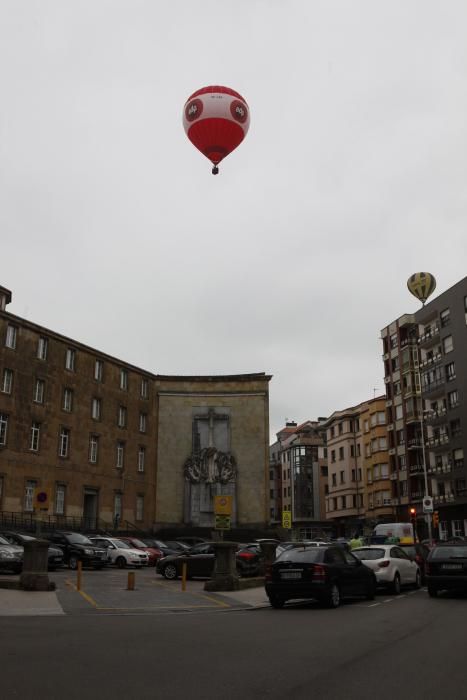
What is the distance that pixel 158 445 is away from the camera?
Result: 5828 cm

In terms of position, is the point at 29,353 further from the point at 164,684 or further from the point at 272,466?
the point at 272,466

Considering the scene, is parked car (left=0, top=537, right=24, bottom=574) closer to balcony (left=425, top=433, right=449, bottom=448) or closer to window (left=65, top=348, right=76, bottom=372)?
window (left=65, top=348, right=76, bottom=372)

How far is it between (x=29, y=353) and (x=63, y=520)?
1153 cm

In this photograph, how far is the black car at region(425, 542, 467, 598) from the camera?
17.7 meters

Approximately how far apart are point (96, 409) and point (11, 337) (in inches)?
399

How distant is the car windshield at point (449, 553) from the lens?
17.8m

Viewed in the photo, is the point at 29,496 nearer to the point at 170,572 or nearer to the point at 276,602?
the point at 170,572

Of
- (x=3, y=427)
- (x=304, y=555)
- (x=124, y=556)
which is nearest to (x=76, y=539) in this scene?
(x=124, y=556)

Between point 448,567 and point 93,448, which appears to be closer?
point 448,567

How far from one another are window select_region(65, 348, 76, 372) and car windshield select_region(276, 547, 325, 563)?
34802 millimetres

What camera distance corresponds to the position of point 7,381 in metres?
43.0

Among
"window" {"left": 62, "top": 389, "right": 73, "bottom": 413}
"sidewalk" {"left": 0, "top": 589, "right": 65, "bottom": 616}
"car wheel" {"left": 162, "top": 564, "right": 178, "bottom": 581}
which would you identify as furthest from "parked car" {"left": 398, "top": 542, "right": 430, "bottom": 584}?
"window" {"left": 62, "top": 389, "right": 73, "bottom": 413}

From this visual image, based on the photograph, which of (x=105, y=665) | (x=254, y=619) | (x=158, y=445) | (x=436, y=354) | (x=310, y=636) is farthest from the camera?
(x=436, y=354)

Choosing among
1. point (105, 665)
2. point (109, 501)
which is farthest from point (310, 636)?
point (109, 501)
